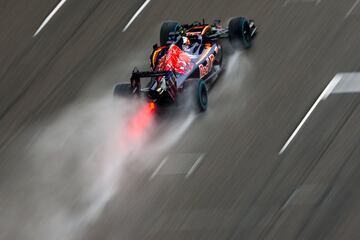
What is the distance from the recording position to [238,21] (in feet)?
78.1

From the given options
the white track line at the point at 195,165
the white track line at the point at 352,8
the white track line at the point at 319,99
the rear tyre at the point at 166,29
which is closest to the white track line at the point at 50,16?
the rear tyre at the point at 166,29

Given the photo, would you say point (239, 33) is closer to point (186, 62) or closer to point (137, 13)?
point (186, 62)

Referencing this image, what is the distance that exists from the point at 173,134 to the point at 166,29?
3.51 m

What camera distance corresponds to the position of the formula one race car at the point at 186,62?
21391 mm

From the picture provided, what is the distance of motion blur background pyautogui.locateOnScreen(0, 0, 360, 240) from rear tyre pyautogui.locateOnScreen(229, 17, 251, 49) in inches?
13.4

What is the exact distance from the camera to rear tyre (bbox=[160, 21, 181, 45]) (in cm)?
2391

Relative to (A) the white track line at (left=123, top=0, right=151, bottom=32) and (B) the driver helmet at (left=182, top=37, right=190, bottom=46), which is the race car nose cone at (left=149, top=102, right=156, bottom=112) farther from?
(A) the white track line at (left=123, top=0, right=151, bottom=32)

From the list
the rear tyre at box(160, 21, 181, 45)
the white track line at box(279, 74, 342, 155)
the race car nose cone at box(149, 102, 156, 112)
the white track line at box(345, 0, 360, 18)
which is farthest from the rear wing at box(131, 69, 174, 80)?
the white track line at box(345, 0, 360, 18)

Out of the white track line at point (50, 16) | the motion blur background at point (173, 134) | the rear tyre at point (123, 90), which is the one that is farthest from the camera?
the white track line at point (50, 16)

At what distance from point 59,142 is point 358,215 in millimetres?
6986

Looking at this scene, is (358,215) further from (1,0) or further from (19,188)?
(1,0)

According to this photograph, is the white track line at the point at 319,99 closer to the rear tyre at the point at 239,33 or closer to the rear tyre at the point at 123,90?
the rear tyre at the point at 239,33

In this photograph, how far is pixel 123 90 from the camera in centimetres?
2169

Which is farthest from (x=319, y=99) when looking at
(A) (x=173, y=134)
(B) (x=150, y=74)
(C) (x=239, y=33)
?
(B) (x=150, y=74)
